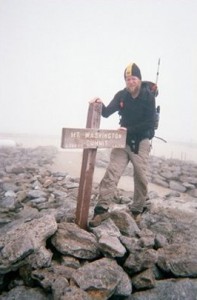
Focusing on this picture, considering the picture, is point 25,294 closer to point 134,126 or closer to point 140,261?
point 140,261

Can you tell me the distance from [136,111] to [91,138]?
4.91ft

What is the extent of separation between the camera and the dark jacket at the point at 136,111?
5.80m

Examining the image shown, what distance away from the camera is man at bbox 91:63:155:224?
18.7 feet

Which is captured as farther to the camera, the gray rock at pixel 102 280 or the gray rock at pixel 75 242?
the gray rock at pixel 75 242

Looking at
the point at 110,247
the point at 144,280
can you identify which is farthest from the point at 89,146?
the point at 144,280

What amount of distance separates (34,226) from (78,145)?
4.78 ft

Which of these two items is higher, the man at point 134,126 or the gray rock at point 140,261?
the man at point 134,126

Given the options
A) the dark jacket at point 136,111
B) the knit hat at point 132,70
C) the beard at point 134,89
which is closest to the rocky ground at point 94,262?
the dark jacket at point 136,111

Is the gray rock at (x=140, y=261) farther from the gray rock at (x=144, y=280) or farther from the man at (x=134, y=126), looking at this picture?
the man at (x=134, y=126)

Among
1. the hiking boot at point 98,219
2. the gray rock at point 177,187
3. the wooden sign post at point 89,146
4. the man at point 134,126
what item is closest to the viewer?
the wooden sign post at point 89,146

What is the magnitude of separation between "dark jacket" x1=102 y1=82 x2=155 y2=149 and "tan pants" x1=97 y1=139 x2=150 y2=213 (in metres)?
0.23

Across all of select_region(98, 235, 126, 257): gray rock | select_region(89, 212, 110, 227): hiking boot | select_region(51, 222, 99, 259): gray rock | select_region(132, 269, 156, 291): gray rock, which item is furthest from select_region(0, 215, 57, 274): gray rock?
select_region(132, 269, 156, 291): gray rock

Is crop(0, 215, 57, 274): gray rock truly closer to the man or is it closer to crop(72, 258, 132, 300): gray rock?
crop(72, 258, 132, 300): gray rock

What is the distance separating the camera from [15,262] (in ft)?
12.7
